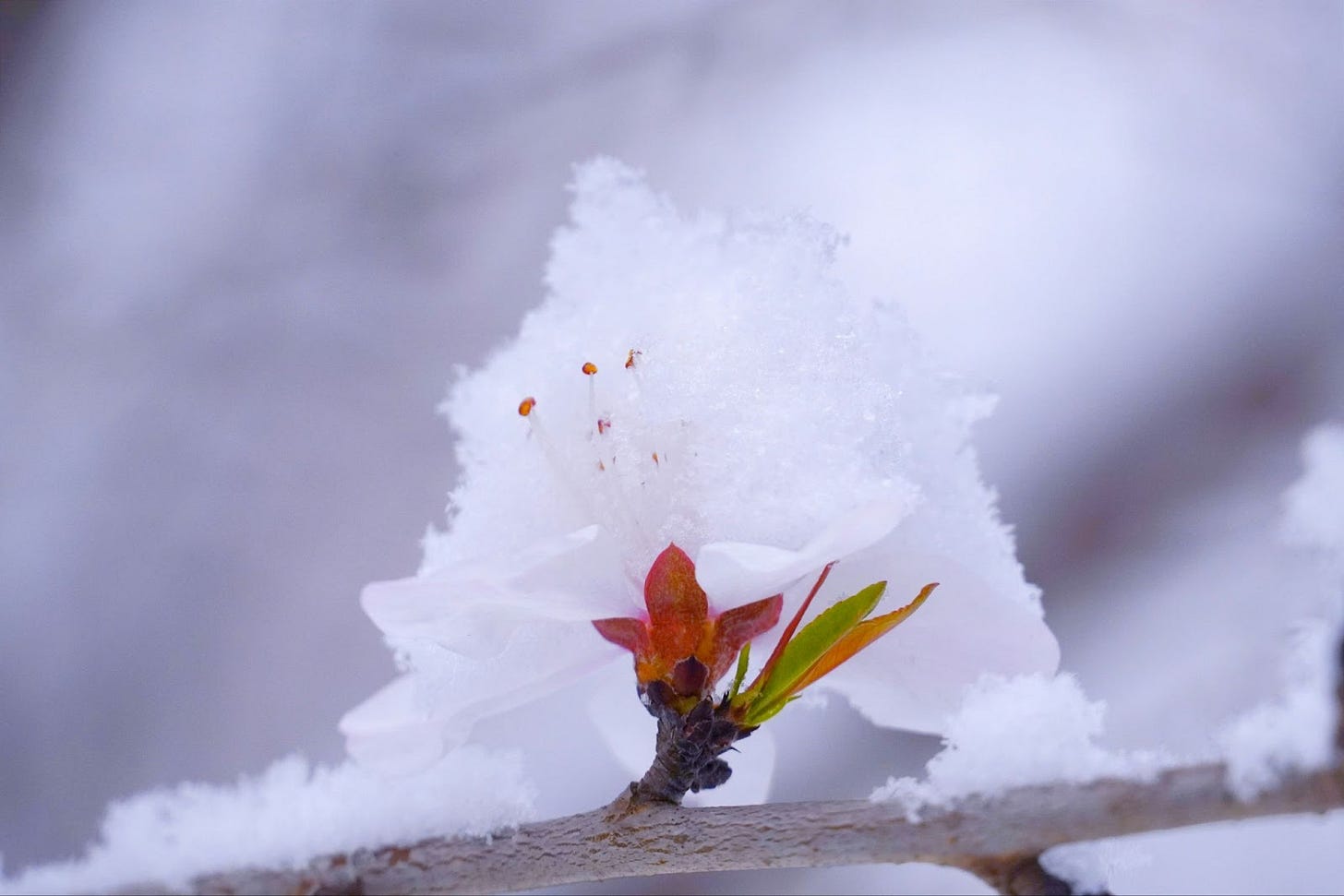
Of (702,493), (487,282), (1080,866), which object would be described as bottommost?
(1080,866)

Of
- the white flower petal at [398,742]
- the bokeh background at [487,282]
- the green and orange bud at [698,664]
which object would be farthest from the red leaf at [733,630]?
the bokeh background at [487,282]

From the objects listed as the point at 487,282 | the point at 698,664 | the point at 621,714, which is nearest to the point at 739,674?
the point at 698,664

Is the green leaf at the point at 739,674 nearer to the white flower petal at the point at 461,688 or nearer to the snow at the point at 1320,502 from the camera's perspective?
the white flower petal at the point at 461,688

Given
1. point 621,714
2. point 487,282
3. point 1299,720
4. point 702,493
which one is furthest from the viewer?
point 487,282

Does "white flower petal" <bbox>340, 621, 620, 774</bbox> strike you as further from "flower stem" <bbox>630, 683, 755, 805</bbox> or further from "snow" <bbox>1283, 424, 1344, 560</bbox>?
"snow" <bbox>1283, 424, 1344, 560</bbox>

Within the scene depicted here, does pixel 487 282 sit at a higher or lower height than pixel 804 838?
higher

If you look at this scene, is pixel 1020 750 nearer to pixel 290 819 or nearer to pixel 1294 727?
pixel 1294 727

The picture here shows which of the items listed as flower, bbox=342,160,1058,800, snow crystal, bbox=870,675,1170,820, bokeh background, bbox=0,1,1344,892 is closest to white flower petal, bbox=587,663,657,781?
flower, bbox=342,160,1058,800
